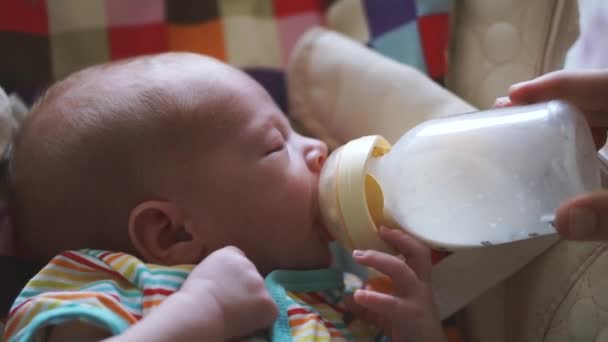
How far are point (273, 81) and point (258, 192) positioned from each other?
482 mm

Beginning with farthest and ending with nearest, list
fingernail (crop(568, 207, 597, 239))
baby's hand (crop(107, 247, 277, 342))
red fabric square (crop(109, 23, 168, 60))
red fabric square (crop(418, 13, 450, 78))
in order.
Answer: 1. red fabric square (crop(109, 23, 168, 60))
2. red fabric square (crop(418, 13, 450, 78))
3. baby's hand (crop(107, 247, 277, 342))
4. fingernail (crop(568, 207, 597, 239))

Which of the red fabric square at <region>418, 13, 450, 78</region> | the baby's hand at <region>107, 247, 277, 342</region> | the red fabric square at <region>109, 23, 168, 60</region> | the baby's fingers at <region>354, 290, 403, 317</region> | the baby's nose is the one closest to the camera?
the baby's hand at <region>107, 247, 277, 342</region>

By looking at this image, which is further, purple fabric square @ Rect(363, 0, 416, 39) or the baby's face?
purple fabric square @ Rect(363, 0, 416, 39)

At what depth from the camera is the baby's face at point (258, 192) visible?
3.11ft

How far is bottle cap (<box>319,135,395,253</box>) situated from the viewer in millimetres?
896

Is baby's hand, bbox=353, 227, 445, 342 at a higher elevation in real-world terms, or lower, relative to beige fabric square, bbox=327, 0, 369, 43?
lower

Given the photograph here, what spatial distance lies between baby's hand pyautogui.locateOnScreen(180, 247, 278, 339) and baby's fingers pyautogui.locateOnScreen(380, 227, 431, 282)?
18 cm

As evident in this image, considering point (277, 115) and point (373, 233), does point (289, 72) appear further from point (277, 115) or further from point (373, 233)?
point (373, 233)

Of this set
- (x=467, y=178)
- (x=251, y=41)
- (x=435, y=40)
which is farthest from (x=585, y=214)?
(x=251, y=41)

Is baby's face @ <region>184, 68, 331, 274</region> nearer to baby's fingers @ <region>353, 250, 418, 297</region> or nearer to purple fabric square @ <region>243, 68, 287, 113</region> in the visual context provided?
baby's fingers @ <region>353, 250, 418, 297</region>

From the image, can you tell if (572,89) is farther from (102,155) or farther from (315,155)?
(102,155)

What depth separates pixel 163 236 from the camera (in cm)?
96

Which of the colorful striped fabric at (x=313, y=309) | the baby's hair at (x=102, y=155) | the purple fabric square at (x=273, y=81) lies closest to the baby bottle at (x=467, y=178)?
the colorful striped fabric at (x=313, y=309)

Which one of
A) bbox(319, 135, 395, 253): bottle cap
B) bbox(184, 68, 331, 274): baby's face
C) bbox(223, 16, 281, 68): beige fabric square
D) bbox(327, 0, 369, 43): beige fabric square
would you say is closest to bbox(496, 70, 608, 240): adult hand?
bbox(319, 135, 395, 253): bottle cap
